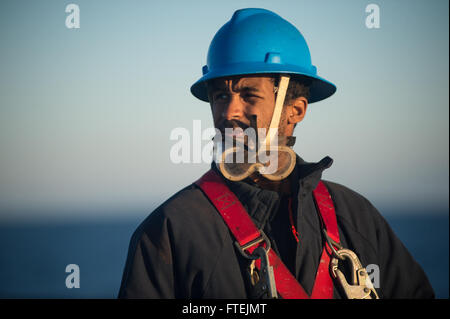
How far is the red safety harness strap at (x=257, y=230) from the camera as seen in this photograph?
10.8 feet

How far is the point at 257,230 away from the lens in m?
3.40

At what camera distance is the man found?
10.8 feet

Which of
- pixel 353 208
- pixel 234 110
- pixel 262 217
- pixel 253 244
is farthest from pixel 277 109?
pixel 253 244

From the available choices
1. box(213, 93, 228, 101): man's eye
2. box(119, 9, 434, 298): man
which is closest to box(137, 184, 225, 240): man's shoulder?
box(119, 9, 434, 298): man

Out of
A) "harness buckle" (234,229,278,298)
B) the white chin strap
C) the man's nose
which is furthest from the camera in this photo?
the white chin strap

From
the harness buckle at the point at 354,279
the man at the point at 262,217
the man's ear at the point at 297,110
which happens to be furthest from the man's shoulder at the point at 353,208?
the man's ear at the point at 297,110

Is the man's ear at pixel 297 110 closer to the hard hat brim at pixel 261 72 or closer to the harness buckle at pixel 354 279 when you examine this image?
the hard hat brim at pixel 261 72

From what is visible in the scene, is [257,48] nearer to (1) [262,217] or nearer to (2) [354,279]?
(1) [262,217]

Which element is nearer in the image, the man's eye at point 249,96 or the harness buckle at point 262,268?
the harness buckle at point 262,268

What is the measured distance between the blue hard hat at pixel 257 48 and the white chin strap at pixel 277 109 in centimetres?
11

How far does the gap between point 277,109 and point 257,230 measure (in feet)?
3.62

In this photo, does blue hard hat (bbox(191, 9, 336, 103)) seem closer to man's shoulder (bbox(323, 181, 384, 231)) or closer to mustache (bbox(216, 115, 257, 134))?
mustache (bbox(216, 115, 257, 134))
